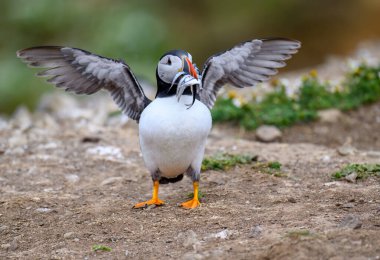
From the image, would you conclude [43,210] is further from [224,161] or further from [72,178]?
[224,161]

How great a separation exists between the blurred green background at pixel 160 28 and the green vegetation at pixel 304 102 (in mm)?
4896

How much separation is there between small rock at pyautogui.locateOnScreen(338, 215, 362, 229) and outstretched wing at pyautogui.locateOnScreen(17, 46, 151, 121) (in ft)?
7.13

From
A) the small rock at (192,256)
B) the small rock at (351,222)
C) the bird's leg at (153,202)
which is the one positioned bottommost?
the bird's leg at (153,202)

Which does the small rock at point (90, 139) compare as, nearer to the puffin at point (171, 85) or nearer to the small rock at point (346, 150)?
the puffin at point (171, 85)

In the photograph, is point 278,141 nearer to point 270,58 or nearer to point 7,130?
point 270,58

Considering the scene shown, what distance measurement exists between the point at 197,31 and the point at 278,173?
12.5 metres

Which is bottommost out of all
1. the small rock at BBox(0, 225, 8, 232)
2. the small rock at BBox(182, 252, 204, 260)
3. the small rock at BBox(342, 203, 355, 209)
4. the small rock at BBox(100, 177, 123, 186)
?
the small rock at BBox(0, 225, 8, 232)

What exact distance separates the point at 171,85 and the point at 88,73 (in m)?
0.89

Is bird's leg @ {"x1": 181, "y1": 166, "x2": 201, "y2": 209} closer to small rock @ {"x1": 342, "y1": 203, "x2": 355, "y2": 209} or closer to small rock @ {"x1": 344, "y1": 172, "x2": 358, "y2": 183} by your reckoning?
small rock @ {"x1": 342, "y1": 203, "x2": 355, "y2": 209}

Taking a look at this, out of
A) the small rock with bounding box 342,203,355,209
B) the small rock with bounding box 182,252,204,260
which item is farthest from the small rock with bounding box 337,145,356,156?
the small rock with bounding box 182,252,204,260

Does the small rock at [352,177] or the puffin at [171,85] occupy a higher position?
the puffin at [171,85]

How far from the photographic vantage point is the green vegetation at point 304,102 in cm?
800

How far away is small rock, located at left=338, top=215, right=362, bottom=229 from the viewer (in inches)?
170

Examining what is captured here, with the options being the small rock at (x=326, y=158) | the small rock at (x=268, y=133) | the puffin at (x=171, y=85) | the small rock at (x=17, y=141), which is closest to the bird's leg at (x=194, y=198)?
the puffin at (x=171, y=85)
